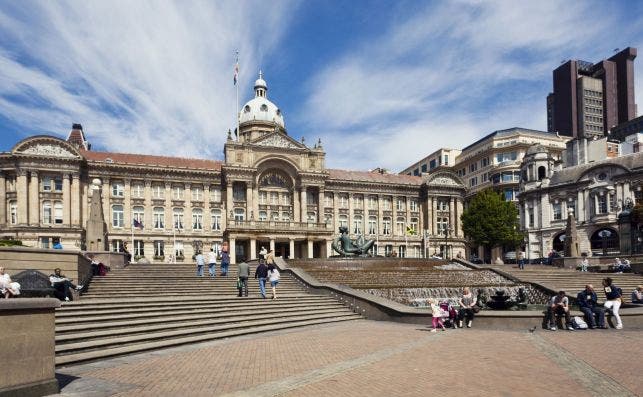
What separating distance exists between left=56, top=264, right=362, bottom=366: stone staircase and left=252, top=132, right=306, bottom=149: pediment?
42.7 metres

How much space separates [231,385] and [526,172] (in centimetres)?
6654

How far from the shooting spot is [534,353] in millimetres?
13062

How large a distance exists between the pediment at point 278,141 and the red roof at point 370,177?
9.11 meters

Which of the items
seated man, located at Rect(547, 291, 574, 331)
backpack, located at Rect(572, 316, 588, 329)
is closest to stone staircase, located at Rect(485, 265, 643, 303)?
backpack, located at Rect(572, 316, 588, 329)

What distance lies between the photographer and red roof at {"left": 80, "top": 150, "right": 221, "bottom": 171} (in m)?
67.8

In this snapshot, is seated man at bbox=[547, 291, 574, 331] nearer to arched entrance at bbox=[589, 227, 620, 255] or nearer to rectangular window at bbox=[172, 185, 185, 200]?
arched entrance at bbox=[589, 227, 620, 255]

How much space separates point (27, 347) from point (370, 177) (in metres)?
74.7

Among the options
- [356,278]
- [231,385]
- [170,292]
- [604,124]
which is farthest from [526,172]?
[604,124]

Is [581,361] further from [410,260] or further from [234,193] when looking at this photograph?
[234,193]

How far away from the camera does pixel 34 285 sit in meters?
17.0

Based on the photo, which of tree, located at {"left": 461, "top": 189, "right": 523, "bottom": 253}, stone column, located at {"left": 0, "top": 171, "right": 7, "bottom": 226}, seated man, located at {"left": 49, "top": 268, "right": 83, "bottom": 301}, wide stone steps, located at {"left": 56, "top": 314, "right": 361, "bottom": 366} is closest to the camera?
wide stone steps, located at {"left": 56, "top": 314, "right": 361, "bottom": 366}

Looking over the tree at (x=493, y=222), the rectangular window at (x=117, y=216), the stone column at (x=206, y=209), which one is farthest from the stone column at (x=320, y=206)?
the rectangular window at (x=117, y=216)

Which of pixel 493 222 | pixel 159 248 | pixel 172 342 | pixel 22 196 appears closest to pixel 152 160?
pixel 159 248

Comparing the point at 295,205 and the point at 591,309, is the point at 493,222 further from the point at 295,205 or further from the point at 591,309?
the point at 591,309
